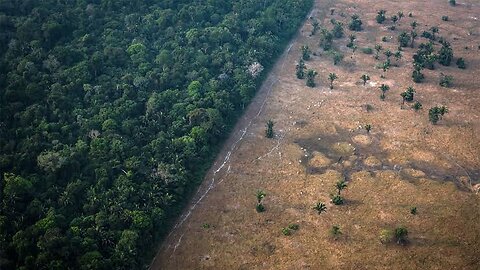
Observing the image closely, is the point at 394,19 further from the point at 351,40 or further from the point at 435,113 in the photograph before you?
the point at 435,113

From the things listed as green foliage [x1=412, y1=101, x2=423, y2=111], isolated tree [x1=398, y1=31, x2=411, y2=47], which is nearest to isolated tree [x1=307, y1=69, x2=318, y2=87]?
green foliage [x1=412, y1=101, x2=423, y2=111]

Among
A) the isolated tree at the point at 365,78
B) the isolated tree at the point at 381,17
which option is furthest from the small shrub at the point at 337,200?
the isolated tree at the point at 381,17

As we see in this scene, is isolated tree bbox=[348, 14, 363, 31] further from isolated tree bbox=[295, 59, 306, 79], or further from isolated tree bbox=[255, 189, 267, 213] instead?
isolated tree bbox=[255, 189, 267, 213]

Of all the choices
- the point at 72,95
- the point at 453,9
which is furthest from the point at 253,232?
the point at 453,9

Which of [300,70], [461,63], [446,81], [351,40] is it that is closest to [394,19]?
[351,40]

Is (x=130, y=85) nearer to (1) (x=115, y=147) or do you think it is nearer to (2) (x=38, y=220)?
(1) (x=115, y=147)

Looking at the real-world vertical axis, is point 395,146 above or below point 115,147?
below
